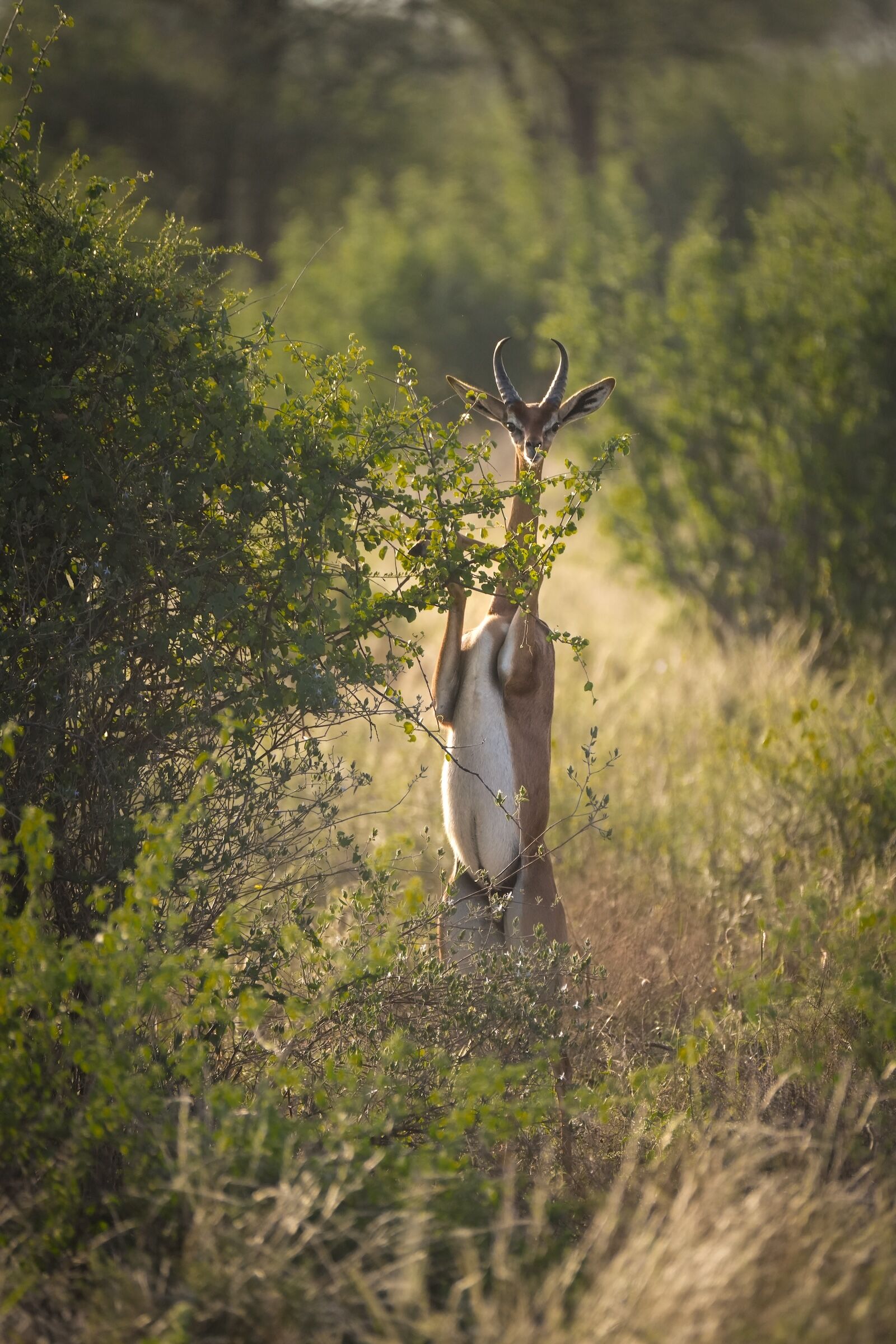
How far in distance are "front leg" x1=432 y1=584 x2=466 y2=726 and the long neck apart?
0.55ft

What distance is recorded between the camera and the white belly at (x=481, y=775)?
466cm

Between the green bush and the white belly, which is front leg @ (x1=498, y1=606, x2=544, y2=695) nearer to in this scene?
the white belly

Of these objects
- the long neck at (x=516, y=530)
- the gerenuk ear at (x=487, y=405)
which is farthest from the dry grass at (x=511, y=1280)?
the gerenuk ear at (x=487, y=405)

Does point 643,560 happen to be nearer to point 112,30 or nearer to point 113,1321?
point 113,1321

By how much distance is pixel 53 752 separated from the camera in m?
4.01

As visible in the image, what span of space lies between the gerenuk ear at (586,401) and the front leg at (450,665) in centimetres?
98

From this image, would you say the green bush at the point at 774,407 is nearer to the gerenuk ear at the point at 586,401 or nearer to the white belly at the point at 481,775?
A: the gerenuk ear at the point at 586,401

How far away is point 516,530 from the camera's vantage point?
460 cm

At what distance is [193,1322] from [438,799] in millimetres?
4386

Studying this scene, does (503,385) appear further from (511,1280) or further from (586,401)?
(511,1280)

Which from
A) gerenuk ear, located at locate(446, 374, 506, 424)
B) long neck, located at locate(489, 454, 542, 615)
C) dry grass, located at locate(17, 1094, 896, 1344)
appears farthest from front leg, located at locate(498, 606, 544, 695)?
dry grass, located at locate(17, 1094, 896, 1344)

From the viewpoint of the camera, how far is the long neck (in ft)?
14.5

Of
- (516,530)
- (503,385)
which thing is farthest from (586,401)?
(516,530)

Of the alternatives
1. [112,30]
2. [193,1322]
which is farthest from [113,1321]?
[112,30]
